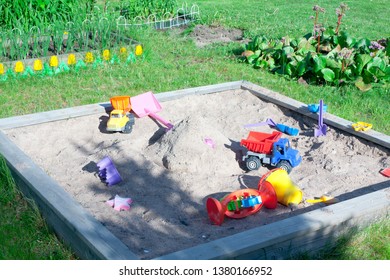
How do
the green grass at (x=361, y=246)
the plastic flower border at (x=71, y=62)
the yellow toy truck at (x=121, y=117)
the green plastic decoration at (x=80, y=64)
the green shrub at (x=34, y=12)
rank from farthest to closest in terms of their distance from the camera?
1. the green shrub at (x=34, y=12)
2. the green plastic decoration at (x=80, y=64)
3. the plastic flower border at (x=71, y=62)
4. the yellow toy truck at (x=121, y=117)
5. the green grass at (x=361, y=246)

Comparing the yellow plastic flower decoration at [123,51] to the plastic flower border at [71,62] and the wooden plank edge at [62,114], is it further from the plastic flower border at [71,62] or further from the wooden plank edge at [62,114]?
the wooden plank edge at [62,114]

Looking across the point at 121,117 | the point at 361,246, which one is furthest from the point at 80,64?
the point at 361,246

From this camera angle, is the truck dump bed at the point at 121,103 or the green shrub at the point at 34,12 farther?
the green shrub at the point at 34,12

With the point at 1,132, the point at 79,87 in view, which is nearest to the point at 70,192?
the point at 1,132

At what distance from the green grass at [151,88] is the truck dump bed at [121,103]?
0.68 meters

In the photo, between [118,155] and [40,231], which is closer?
[40,231]

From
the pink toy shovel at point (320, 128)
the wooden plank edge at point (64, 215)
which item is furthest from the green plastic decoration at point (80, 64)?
the pink toy shovel at point (320, 128)

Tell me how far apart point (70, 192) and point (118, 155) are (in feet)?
1.55

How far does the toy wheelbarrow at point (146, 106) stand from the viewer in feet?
15.1

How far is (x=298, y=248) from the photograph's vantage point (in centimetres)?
289

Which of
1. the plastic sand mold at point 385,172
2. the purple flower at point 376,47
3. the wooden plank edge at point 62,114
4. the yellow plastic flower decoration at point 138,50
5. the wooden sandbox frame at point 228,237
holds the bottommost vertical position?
the yellow plastic flower decoration at point 138,50

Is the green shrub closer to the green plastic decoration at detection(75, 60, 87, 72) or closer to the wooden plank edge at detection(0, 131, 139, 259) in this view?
the green plastic decoration at detection(75, 60, 87, 72)

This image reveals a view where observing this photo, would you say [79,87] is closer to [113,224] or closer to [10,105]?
[10,105]
